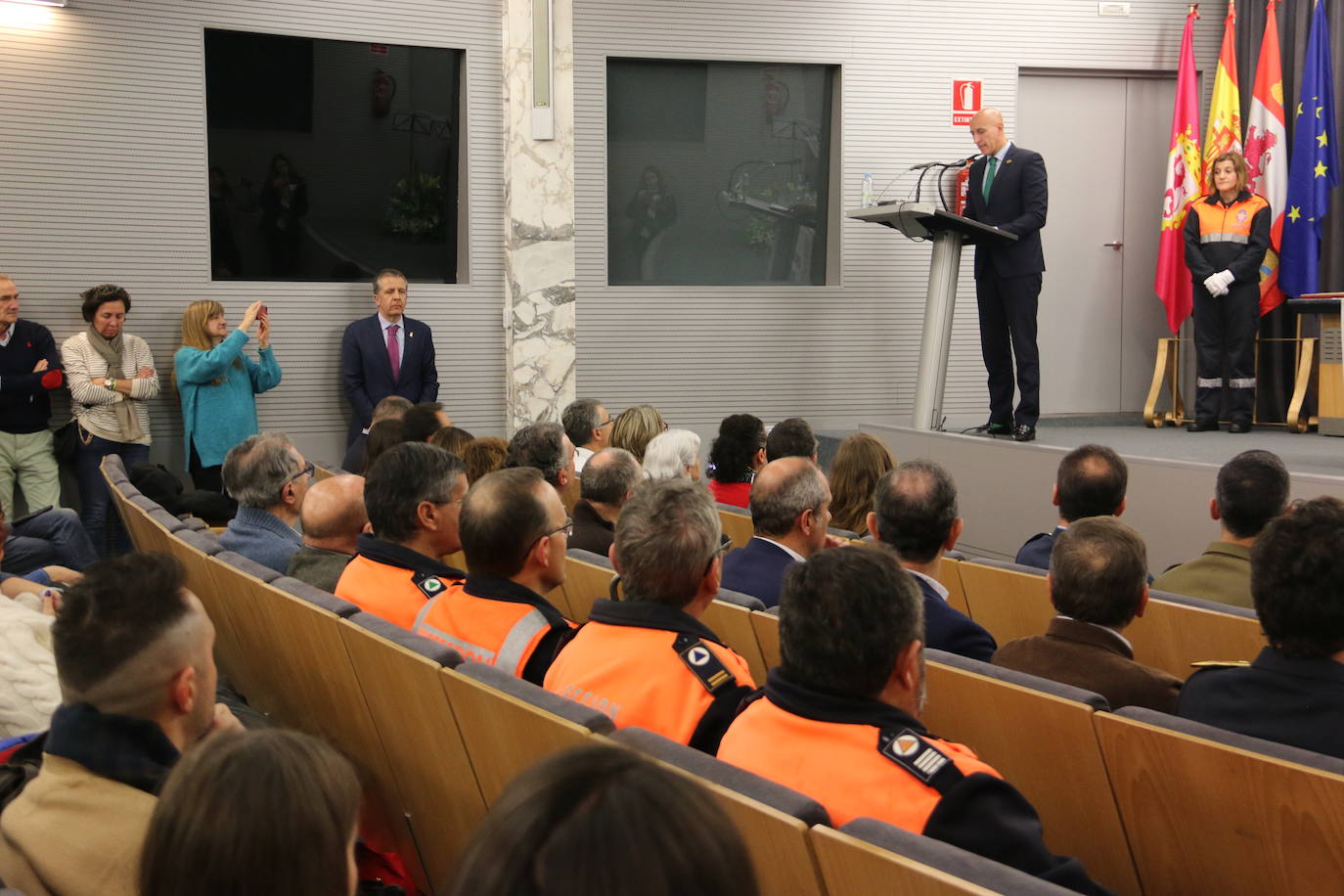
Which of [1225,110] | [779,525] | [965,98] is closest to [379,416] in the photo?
[779,525]

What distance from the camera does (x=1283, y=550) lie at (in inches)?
78.4

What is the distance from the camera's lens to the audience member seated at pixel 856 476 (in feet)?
12.4

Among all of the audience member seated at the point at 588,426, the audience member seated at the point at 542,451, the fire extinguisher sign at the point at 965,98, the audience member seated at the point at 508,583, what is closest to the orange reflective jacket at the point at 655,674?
the audience member seated at the point at 508,583

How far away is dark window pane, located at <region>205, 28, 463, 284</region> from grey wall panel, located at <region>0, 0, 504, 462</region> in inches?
5.3

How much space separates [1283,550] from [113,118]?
250 inches

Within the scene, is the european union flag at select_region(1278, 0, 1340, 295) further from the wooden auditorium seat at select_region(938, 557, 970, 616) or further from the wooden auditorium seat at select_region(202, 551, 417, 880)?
the wooden auditorium seat at select_region(202, 551, 417, 880)

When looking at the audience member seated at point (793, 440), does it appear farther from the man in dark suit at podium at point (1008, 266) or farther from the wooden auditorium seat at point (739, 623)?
the man in dark suit at podium at point (1008, 266)

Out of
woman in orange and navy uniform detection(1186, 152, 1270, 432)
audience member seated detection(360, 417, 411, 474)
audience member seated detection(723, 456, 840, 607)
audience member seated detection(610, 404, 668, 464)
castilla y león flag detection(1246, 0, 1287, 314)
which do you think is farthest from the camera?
castilla y león flag detection(1246, 0, 1287, 314)

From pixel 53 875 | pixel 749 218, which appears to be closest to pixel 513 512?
pixel 53 875

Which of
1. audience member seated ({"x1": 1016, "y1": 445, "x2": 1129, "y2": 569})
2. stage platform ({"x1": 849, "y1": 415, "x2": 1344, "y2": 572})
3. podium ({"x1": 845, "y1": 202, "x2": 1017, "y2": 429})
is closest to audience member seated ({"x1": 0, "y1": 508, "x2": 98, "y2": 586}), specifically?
audience member seated ({"x1": 1016, "y1": 445, "x2": 1129, "y2": 569})

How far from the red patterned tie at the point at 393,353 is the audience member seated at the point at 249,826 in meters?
6.08

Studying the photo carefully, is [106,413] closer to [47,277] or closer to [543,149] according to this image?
[47,277]

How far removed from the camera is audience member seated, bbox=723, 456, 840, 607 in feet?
9.47

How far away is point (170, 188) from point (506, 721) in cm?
589
